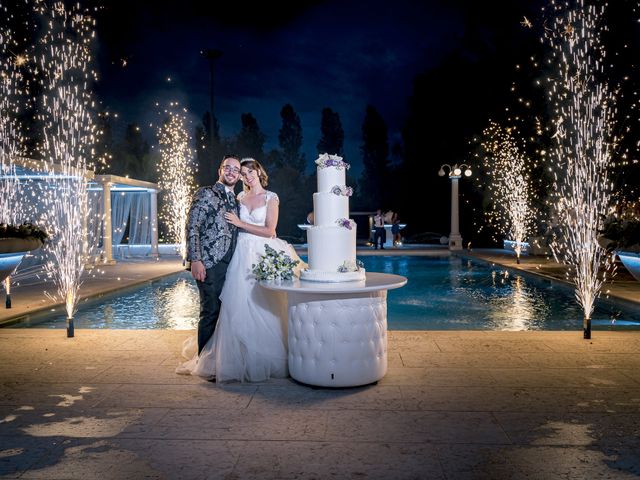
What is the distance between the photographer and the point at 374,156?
50.8m

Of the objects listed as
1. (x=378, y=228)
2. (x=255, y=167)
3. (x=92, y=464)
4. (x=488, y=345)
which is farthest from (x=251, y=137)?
(x=92, y=464)

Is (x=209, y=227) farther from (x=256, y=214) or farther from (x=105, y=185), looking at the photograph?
(x=105, y=185)

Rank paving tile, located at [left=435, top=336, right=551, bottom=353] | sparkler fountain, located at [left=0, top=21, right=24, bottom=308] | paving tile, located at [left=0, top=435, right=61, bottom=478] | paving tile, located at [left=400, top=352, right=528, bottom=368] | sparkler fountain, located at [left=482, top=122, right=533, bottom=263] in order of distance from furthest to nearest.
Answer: sparkler fountain, located at [left=482, top=122, right=533, bottom=263] < sparkler fountain, located at [left=0, top=21, right=24, bottom=308] < paving tile, located at [left=435, top=336, right=551, bottom=353] < paving tile, located at [left=400, top=352, right=528, bottom=368] < paving tile, located at [left=0, top=435, right=61, bottom=478]

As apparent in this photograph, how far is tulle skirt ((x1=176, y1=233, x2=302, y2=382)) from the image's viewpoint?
5.49 metres

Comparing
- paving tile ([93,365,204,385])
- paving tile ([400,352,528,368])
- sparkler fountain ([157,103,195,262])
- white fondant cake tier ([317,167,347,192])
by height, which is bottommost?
paving tile ([93,365,204,385])

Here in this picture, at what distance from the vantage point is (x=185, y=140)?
2588cm

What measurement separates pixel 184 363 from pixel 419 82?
33001mm

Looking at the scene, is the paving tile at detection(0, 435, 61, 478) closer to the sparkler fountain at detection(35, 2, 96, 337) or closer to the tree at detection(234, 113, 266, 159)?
the sparkler fountain at detection(35, 2, 96, 337)

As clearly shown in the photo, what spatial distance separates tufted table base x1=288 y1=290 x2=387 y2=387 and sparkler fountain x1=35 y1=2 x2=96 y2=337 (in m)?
9.55

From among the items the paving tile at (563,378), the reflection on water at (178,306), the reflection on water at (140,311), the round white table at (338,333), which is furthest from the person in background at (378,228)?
the round white table at (338,333)

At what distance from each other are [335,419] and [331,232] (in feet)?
5.74

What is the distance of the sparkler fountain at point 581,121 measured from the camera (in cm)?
1352

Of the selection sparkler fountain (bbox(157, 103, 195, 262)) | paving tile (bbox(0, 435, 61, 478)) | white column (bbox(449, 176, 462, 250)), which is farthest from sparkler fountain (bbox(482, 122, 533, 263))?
paving tile (bbox(0, 435, 61, 478))

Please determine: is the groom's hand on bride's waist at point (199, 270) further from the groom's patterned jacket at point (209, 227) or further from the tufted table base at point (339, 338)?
the tufted table base at point (339, 338)
